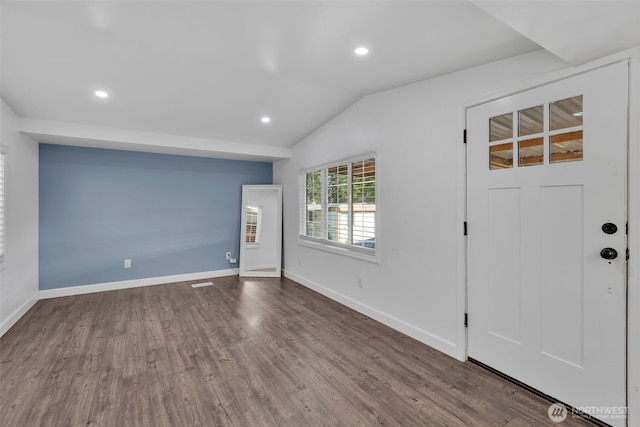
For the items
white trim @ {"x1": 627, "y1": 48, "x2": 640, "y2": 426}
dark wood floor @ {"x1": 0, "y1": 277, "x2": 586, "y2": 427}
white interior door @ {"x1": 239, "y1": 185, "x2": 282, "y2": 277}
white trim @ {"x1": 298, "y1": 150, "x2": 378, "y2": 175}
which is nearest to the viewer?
white trim @ {"x1": 627, "y1": 48, "x2": 640, "y2": 426}

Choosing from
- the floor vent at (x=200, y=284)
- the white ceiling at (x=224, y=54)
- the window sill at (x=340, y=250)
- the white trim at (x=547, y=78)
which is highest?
the white ceiling at (x=224, y=54)

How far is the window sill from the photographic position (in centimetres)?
347

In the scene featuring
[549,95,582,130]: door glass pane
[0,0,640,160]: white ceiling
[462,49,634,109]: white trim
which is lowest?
[549,95,582,130]: door glass pane

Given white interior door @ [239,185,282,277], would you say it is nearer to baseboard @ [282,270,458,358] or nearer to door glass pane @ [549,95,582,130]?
baseboard @ [282,270,458,358]

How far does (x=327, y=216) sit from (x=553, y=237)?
9.23 feet

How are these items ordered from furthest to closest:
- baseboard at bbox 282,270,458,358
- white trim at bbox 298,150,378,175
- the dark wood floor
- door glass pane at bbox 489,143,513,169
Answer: white trim at bbox 298,150,378,175 < baseboard at bbox 282,270,458,358 < door glass pane at bbox 489,143,513,169 < the dark wood floor

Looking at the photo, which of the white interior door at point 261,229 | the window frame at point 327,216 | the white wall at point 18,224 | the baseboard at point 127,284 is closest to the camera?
the white wall at point 18,224

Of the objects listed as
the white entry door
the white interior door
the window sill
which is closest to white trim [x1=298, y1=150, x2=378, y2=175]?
the white interior door

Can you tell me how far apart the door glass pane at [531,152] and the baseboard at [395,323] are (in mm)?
1597

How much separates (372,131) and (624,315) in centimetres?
259

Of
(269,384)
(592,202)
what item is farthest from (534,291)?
(269,384)

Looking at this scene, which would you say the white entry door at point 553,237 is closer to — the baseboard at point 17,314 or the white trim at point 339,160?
the white trim at point 339,160

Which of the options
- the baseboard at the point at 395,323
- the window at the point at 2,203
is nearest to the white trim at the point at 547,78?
the baseboard at the point at 395,323

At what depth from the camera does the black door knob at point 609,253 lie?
1.74 meters
